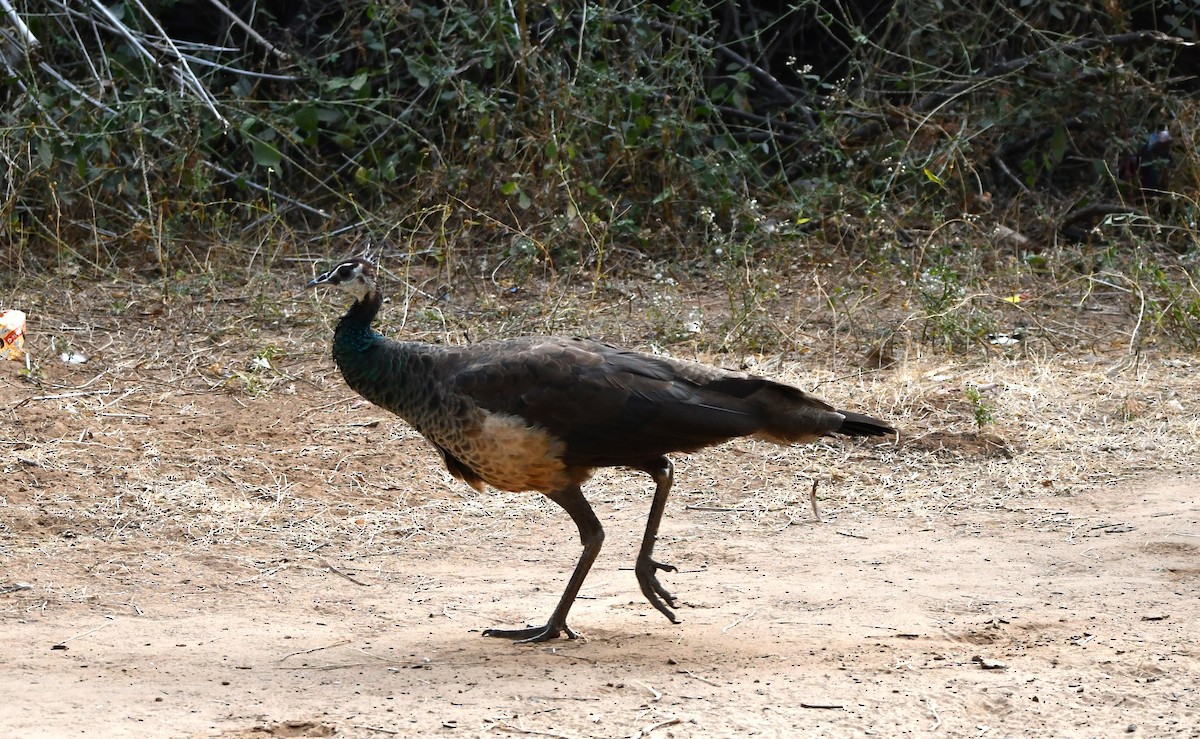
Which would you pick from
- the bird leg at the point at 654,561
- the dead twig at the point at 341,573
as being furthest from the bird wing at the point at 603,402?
the dead twig at the point at 341,573

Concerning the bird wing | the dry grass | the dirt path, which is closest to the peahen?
the bird wing

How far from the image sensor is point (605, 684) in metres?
4.09

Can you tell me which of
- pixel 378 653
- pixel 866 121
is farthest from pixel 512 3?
pixel 378 653

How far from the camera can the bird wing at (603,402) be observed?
4555 millimetres

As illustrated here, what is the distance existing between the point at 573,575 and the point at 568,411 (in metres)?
0.54

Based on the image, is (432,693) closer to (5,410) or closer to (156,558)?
(156,558)

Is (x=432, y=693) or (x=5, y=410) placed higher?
(x=432, y=693)

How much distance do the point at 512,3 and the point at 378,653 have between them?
5.82m

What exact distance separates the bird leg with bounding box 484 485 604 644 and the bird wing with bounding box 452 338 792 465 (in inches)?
7.6

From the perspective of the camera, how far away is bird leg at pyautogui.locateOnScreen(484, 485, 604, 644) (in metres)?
4.56

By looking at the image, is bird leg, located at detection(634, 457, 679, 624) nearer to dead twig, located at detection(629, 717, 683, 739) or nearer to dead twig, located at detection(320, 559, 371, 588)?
dead twig, located at detection(629, 717, 683, 739)

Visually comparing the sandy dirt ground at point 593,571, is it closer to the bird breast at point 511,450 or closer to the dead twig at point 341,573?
the dead twig at point 341,573

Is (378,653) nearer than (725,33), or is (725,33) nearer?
(378,653)

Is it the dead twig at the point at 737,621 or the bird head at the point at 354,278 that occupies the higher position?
the bird head at the point at 354,278
